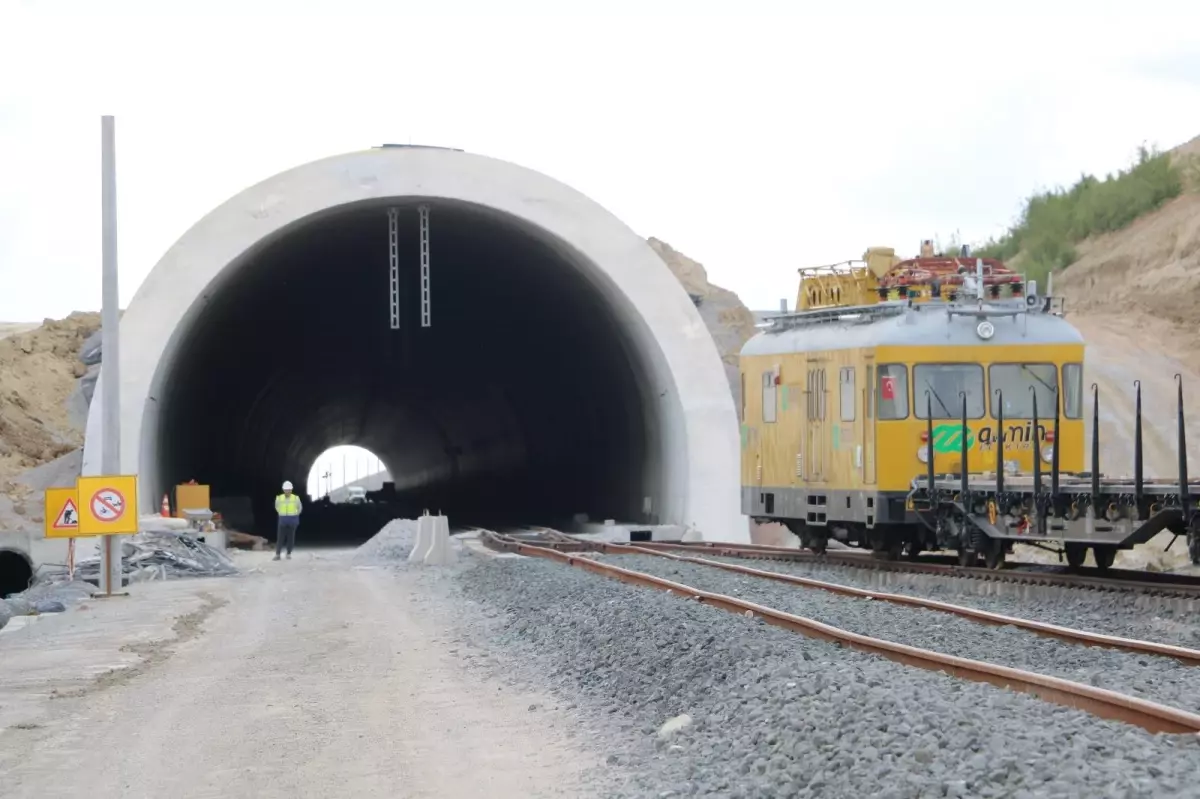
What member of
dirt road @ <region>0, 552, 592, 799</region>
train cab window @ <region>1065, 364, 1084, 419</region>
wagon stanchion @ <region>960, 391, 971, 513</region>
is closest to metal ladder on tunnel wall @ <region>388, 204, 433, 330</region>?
train cab window @ <region>1065, 364, 1084, 419</region>

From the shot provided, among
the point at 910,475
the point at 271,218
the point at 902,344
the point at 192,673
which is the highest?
the point at 271,218

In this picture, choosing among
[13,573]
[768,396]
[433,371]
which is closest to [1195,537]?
[768,396]

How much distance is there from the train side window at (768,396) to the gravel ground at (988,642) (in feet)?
19.0

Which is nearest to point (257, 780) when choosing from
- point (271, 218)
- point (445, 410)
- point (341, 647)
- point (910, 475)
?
point (341, 647)

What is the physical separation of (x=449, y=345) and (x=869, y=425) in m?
26.5

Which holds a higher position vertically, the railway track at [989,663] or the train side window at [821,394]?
the train side window at [821,394]

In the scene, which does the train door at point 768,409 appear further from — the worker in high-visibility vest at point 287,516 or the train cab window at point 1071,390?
the worker in high-visibility vest at point 287,516

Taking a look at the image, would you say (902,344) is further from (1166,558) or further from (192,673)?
(192,673)

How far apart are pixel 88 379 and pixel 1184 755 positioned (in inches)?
1588

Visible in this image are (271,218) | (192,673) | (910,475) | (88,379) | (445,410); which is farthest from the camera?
(445,410)

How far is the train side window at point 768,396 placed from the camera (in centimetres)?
2273

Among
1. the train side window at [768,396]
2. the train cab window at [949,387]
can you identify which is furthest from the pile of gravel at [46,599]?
the train cab window at [949,387]

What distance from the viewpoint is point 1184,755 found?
6.19 meters

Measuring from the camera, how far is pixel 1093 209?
4662 centimetres
